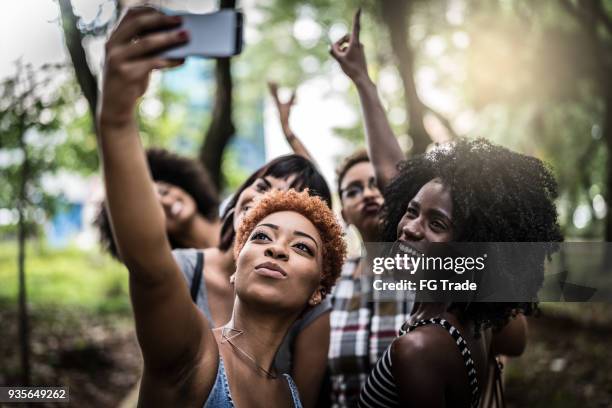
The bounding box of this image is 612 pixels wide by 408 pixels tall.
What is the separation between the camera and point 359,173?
3.21 metres

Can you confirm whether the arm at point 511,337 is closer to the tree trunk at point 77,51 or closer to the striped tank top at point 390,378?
the striped tank top at point 390,378

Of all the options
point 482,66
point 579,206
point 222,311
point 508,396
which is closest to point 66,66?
point 222,311

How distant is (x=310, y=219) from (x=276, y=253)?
26 cm

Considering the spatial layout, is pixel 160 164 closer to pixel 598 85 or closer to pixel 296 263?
pixel 296 263

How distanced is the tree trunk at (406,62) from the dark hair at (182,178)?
108 inches

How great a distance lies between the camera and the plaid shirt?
2799mm

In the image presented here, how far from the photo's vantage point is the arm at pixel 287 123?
3270 millimetres

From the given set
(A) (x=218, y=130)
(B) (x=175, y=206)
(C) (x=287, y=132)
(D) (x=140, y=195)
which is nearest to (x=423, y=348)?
(D) (x=140, y=195)

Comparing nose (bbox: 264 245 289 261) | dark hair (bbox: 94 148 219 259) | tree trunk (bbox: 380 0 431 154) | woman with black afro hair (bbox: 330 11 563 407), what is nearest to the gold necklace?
nose (bbox: 264 245 289 261)

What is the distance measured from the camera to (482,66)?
340 inches

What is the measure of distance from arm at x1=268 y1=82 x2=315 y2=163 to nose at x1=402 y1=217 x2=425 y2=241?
4.30 feet

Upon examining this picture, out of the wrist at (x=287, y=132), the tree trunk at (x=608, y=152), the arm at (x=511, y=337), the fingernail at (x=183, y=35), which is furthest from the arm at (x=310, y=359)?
the tree trunk at (x=608, y=152)

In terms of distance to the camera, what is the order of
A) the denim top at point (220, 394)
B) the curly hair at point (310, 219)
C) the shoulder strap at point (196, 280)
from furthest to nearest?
the shoulder strap at point (196, 280)
the curly hair at point (310, 219)
the denim top at point (220, 394)

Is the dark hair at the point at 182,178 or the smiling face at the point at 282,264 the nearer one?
the smiling face at the point at 282,264
